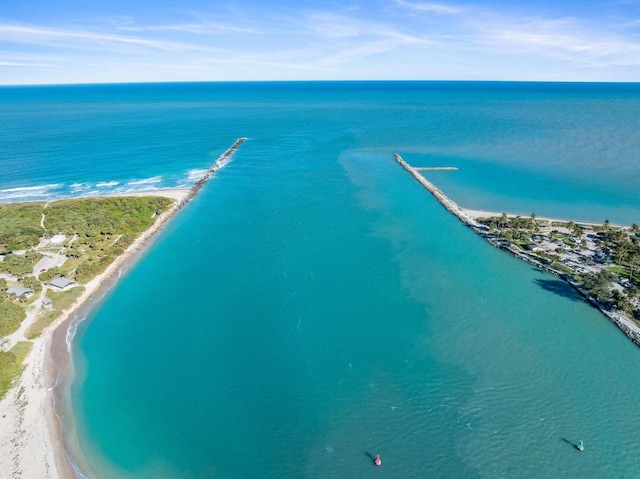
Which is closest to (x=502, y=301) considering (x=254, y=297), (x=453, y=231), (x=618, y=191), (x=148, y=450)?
(x=453, y=231)

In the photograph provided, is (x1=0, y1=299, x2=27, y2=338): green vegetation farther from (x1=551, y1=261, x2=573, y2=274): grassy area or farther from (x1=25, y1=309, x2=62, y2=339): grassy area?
(x1=551, y1=261, x2=573, y2=274): grassy area

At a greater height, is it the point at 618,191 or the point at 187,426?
the point at 618,191

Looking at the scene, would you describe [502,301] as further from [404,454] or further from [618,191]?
[618,191]

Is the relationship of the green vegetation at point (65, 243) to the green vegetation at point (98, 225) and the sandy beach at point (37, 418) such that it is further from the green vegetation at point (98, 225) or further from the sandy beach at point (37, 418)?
the sandy beach at point (37, 418)

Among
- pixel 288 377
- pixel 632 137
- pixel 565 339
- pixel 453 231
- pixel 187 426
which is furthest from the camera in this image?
pixel 632 137

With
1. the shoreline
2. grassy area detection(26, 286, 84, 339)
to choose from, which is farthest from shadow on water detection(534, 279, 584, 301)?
grassy area detection(26, 286, 84, 339)

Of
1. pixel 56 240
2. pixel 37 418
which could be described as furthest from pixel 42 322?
pixel 56 240
